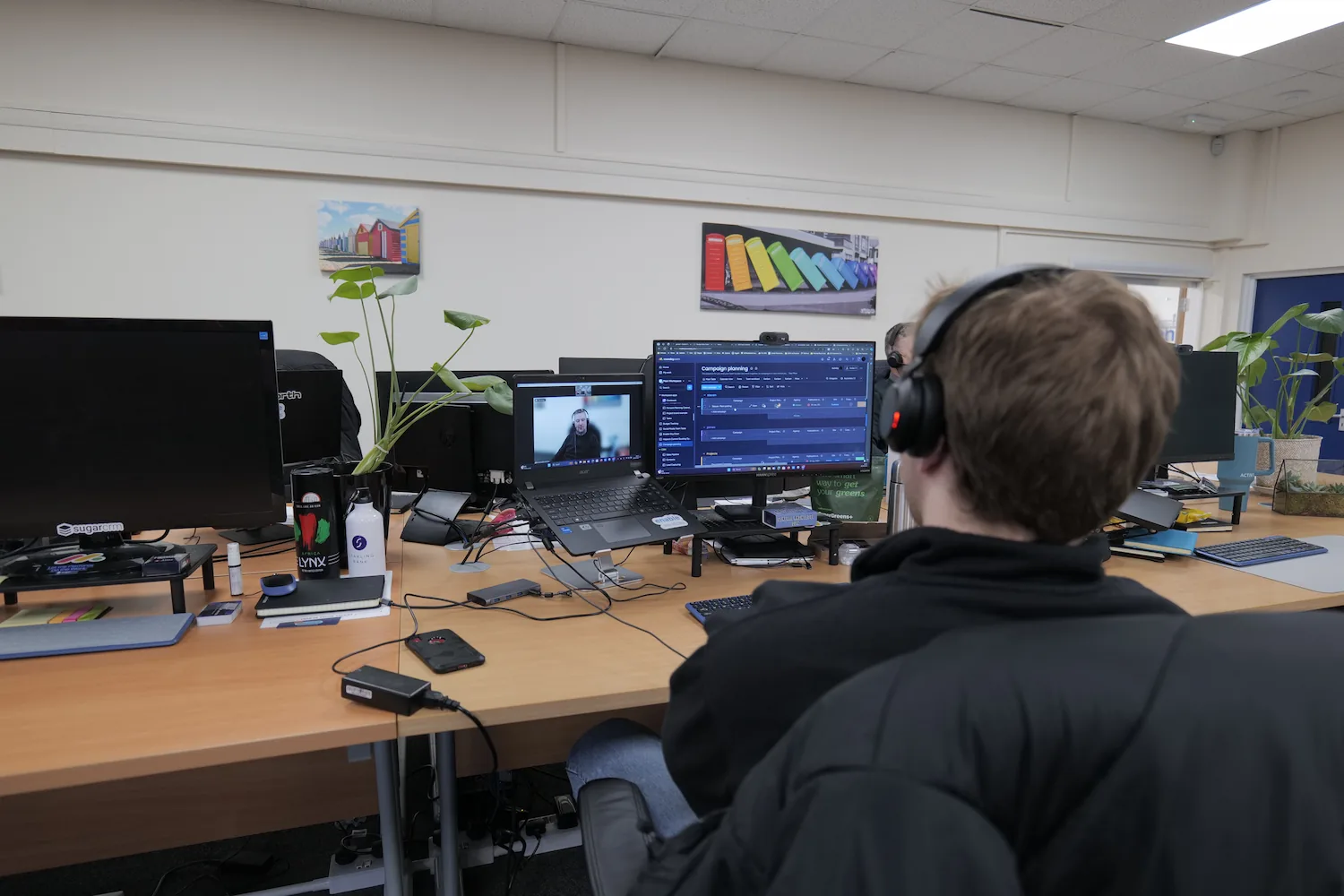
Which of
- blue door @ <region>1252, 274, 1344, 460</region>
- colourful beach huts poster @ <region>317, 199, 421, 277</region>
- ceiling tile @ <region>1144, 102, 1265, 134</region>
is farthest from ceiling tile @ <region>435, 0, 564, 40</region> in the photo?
blue door @ <region>1252, 274, 1344, 460</region>

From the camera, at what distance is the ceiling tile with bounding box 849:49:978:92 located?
413 centimetres

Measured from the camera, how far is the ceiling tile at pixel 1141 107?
15.4 ft

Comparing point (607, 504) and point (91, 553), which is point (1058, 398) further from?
point (91, 553)

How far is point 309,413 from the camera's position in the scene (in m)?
2.00

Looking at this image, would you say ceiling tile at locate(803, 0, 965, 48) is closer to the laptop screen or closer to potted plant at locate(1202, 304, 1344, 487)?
potted plant at locate(1202, 304, 1344, 487)

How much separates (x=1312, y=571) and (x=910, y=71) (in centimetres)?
352

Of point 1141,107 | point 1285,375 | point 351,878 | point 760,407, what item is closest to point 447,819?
point 351,878

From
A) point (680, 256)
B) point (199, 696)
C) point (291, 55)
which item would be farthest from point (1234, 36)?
point (199, 696)

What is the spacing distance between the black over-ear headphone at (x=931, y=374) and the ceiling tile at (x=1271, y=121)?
6134mm

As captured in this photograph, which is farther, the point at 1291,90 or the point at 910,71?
the point at 1291,90

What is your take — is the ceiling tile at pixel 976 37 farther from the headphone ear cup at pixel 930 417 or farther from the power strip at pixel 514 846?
the power strip at pixel 514 846

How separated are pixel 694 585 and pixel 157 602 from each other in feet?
3.55

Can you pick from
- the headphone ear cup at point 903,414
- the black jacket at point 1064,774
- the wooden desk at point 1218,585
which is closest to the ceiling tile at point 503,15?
the wooden desk at point 1218,585

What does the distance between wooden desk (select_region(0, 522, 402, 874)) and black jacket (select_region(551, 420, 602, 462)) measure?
1.58 ft
